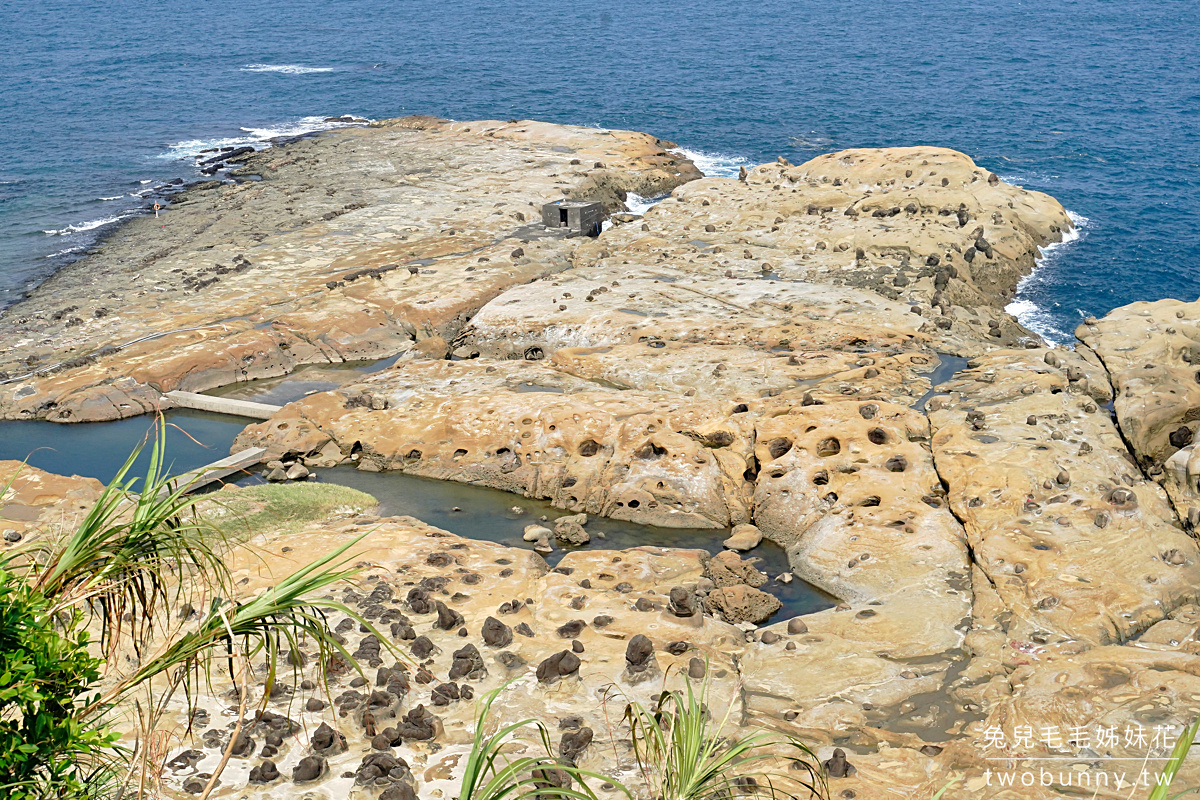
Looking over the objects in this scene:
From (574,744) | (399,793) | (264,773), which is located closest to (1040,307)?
(574,744)

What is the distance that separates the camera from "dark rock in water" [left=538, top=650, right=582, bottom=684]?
1630cm

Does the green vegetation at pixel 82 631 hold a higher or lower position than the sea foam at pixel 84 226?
higher

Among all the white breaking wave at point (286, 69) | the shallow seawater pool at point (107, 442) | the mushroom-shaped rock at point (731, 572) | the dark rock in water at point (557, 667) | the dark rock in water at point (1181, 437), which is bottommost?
the shallow seawater pool at point (107, 442)

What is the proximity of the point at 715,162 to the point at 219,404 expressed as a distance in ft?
133

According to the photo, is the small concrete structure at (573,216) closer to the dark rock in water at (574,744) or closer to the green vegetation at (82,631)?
the dark rock in water at (574,744)

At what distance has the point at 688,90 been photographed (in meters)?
85.8

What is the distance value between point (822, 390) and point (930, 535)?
671cm

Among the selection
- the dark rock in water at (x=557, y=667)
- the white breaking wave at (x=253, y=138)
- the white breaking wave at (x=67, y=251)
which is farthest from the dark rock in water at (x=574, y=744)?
the white breaking wave at (x=253, y=138)

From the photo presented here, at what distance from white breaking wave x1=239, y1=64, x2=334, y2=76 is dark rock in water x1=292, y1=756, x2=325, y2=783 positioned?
305ft

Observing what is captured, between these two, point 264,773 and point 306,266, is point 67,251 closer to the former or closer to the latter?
point 306,266

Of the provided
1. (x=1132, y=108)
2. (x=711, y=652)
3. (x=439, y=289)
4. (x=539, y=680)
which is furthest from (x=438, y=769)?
(x=1132, y=108)

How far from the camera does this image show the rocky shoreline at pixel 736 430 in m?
16.4

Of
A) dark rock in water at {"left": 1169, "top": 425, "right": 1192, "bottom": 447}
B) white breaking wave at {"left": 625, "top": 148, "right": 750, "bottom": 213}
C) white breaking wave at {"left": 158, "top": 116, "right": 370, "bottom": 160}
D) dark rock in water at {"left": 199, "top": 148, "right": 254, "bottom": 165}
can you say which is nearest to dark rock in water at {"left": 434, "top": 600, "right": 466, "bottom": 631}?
dark rock in water at {"left": 1169, "top": 425, "right": 1192, "bottom": 447}

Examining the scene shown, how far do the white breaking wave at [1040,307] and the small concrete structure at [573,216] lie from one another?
718 inches
